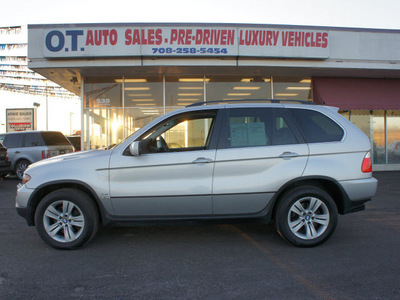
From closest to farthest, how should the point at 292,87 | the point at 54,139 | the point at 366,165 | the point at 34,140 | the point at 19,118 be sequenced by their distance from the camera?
1. the point at 366,165
2. the point at 34,140
3. the point at 54,139
4. the point at 292,87
5. the point at 19,118

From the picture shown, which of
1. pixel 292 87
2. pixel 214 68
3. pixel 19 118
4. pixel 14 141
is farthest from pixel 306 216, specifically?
pixel 19 118

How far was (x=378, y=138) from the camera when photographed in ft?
45.1

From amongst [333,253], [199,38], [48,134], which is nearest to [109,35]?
[199,38]

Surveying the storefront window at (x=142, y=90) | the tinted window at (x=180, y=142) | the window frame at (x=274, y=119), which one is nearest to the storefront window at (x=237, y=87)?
the storefront window at (x=142, y=90)

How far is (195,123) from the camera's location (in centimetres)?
494

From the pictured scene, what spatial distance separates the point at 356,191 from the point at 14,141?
1205 centimetres

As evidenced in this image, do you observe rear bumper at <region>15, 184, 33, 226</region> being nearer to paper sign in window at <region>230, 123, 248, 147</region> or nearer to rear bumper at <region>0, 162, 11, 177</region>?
paper sign in window at <region>230, 123, 248, 147</region>

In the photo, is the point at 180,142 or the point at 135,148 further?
the point at 180,142

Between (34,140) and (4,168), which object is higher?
(34,140)

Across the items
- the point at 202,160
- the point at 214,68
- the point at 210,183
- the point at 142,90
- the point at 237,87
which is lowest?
the point at 210,183

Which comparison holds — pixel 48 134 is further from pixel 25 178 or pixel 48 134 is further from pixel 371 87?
pixel 371 87

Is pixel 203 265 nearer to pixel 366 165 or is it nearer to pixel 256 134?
pixel 256 134

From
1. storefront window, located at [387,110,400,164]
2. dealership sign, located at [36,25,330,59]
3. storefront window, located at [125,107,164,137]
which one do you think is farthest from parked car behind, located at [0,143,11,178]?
storefront window, located at [387,110,400,164]

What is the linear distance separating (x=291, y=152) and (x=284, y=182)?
39 cm
